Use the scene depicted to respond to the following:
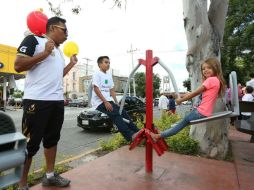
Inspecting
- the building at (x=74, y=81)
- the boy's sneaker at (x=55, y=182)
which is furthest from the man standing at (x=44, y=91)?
the building at (x=74, y=81)

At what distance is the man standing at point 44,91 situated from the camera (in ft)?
10.0

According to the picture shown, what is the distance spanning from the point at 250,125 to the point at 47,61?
3356mm

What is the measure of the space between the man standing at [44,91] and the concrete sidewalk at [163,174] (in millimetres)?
448

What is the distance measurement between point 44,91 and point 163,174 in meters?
2.07

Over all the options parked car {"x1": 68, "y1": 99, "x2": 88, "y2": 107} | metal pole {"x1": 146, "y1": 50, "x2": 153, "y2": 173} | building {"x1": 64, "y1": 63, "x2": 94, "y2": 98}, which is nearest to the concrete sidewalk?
metal pole {"x1": 146, "y1": 50, "x2": 153, "y2": 173}

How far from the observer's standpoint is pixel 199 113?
3.93 metres

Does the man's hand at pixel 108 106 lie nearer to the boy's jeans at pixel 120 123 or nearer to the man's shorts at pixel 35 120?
the boy's jeans at pixel 120 123

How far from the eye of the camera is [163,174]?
418 centimetres

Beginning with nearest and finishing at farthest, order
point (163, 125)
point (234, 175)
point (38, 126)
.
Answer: point (38, 126), point (234, 175), point (163, 125)

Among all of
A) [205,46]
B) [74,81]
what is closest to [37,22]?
[205,46]

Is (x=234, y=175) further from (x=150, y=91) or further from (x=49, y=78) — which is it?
(x=49, y=78)

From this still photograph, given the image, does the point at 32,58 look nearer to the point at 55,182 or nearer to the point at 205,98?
the point at 55,182

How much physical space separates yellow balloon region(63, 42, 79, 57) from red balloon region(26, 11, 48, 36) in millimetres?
343

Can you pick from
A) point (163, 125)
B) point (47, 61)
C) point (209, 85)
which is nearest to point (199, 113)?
point (209, 85)
